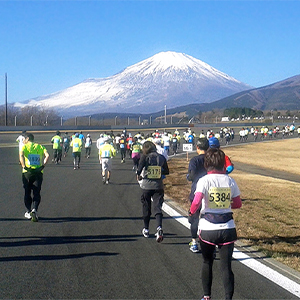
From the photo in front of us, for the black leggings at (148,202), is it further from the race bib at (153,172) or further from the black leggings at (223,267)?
the black leggings at (223,267)

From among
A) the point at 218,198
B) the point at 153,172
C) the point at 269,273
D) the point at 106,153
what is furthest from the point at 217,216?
the point at 106,153

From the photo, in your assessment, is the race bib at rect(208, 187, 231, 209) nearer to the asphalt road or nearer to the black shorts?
the black shorts

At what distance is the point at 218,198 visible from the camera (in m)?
4.64

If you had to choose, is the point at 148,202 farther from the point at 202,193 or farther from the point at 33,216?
the point at 202,193

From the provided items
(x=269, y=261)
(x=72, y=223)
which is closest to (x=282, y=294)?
(x=269, y=261)

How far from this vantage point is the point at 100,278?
17.8ft

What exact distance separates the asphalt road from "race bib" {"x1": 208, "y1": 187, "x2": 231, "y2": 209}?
109 centimetres

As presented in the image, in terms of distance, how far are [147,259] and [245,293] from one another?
1670mm

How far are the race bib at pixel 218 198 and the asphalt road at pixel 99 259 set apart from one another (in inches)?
42.8

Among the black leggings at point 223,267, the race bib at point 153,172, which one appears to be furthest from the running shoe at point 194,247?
the black leggings at point 223,267

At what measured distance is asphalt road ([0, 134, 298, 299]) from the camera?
16.6 feet

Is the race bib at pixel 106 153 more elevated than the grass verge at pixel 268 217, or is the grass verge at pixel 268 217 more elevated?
the race bib at pixel 106 153

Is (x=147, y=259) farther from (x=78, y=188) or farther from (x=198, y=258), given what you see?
(x=78, y=188)

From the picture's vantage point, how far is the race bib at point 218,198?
A: 15.2ft
